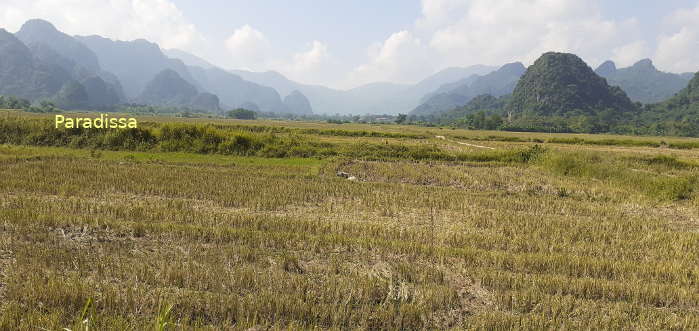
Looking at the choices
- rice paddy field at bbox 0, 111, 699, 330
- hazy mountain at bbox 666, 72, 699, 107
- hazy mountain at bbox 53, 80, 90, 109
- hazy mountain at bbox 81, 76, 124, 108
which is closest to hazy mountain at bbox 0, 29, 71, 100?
hazy mountain at bbox 81, 76, 124, 108

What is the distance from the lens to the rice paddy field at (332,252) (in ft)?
13.4

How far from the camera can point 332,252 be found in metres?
6.07

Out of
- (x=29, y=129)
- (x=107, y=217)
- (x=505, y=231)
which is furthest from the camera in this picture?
(x=29, y=129)

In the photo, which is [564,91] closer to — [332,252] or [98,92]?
[332,252]

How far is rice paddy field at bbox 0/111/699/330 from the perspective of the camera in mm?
4082

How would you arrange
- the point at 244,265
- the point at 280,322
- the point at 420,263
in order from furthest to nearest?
the point at 420,263 < the point at 244,265 < the point at 280,322

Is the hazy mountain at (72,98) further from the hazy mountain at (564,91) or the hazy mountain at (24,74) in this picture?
the hazy mountain at (564,91)

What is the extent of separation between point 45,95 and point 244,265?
524 feet

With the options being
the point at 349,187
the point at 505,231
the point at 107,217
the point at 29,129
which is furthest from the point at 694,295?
the point at 29,129

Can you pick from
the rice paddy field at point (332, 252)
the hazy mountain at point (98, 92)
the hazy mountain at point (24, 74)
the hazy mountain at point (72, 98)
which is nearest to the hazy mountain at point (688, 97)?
the rice paddy field at point (332, 252)

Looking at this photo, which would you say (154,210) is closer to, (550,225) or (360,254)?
(360,254)

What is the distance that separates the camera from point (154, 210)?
7.83 meters

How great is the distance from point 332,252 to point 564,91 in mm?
115327

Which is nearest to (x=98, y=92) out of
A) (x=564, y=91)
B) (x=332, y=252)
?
(x=564, y=91)
